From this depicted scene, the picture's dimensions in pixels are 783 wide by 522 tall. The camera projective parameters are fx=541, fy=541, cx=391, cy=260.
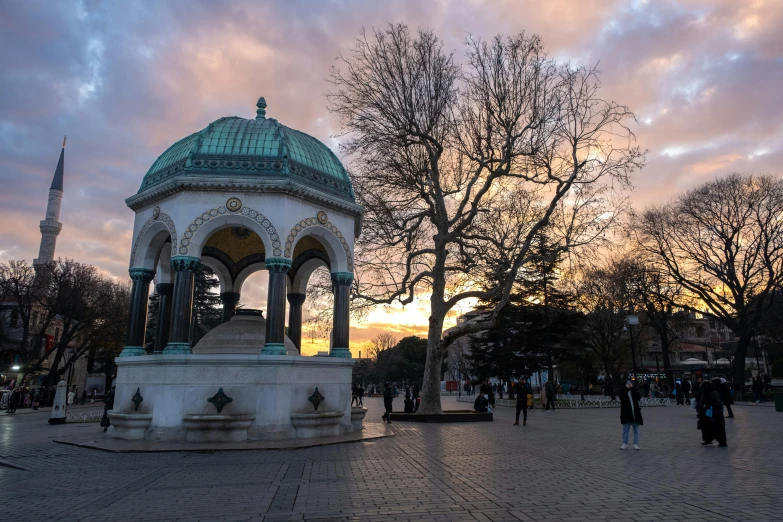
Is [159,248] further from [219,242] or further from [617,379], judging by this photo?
[617,379]

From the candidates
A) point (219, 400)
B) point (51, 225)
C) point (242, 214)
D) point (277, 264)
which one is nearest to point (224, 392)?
point (219, 400)

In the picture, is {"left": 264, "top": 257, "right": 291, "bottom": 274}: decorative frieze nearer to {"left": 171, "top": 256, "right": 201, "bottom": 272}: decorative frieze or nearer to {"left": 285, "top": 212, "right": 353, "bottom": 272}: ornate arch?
{"left": 285, "top": 212, "right": 353, "bottom": 272}: ornate arch

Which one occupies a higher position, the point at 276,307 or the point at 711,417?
the point at 276,307

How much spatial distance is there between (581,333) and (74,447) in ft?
106

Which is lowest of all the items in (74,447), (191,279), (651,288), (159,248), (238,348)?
(74,447)

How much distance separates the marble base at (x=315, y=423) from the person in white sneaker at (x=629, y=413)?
663 cm

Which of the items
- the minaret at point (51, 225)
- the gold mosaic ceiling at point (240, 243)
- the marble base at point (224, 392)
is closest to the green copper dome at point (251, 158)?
the gold mosaic ceiling at point (240, 243)

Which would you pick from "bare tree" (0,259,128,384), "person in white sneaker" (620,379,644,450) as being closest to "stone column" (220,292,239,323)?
"person in white sneaker" (620,379,644,450)

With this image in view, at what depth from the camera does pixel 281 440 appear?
1246cm

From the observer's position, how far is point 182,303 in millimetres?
13422

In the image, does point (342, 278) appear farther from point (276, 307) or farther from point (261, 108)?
point (261, 108)

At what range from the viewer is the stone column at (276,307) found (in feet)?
43.4

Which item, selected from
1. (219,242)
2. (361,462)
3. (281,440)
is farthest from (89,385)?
(361,462)

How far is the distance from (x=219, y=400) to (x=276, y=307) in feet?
8.39
